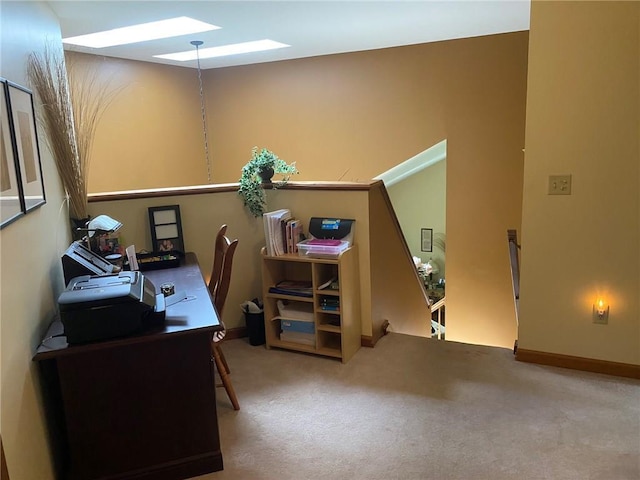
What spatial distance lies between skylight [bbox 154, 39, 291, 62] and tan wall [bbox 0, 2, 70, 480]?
2.43 meters

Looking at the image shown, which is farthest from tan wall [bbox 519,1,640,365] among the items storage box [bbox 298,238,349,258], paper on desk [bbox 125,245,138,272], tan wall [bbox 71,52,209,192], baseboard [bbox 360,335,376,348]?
tan wall [bbox 71,52,209,192]

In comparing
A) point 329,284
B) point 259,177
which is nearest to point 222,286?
point 329,284

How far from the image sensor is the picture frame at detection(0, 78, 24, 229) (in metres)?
1.51

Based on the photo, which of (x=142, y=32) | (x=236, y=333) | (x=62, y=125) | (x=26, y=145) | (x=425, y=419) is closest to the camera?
(x=26, y=145)

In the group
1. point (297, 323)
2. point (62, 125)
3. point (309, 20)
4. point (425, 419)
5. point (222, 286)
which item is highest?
point (309, 20)

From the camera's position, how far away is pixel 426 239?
809 cm

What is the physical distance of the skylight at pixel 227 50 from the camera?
4.51m

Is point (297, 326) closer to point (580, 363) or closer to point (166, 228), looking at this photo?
point (166, 228)

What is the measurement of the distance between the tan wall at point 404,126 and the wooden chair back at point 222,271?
118 inches

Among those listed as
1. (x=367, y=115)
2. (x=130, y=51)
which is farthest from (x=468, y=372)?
(x=130, y=51)

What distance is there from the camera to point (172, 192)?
308 centimetres

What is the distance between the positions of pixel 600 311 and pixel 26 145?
2.85m

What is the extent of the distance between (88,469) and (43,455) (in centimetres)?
20

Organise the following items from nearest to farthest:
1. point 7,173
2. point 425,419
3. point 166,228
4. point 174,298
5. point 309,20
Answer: point 7,173
point 174,298
point 425,419
point 166,228
point 309,20
